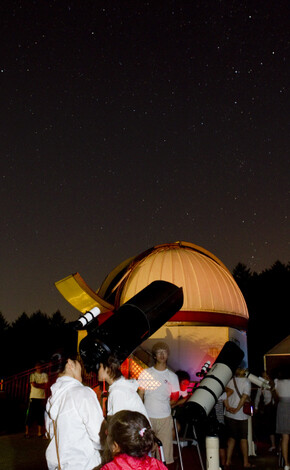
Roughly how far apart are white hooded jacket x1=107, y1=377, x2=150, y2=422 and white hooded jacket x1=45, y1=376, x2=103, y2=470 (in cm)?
48

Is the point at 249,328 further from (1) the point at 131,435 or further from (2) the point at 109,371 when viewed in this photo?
(1) the point at 131,435

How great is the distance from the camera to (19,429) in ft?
42.3

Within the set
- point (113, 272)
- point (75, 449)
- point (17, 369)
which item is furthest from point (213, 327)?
point (17, 369)

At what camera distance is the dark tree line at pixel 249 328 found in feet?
107

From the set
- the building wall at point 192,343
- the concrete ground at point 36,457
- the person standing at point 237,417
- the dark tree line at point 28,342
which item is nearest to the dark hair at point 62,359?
the concrete ground at point 36,457

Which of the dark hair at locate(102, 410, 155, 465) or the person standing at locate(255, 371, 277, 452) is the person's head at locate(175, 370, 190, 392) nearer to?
the person standing at locate(255, 371, 277, 452)

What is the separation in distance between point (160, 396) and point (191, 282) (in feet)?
31.5

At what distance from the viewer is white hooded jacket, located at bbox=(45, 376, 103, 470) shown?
353 cm

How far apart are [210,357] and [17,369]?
29759 mm

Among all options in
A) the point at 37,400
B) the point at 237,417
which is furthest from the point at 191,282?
the point at 237,417

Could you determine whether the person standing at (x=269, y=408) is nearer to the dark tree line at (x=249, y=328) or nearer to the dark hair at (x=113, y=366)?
the dark hair at (x=113, y=366)

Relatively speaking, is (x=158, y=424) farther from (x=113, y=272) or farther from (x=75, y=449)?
(x=113, y=272)

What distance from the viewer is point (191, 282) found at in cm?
1566

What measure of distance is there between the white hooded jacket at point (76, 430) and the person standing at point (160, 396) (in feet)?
8.27
